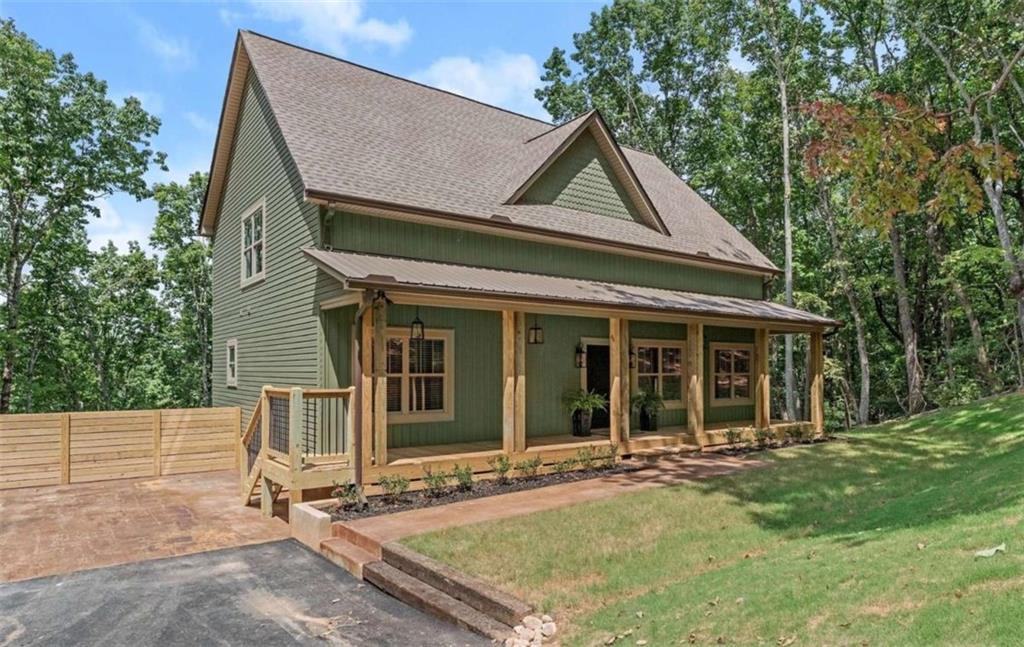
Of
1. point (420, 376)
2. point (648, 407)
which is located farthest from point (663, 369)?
point (420, 376)

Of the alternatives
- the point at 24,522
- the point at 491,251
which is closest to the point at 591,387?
the point at 491,251

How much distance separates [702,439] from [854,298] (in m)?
14.3

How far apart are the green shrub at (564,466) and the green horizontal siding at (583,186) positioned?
530cm

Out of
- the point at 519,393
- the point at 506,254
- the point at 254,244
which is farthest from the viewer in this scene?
the point at 254,244

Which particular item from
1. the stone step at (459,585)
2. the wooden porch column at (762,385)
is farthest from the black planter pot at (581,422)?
the stone step at (459,585)

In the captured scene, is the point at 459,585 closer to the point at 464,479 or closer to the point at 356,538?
the point at 356,538

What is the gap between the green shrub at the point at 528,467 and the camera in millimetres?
8948

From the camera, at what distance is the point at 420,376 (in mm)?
10094

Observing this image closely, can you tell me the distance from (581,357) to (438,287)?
194 inches

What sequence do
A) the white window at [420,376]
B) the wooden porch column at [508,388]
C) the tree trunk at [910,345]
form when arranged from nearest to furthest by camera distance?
1. the wooden porch column at [508,388]
2. the white window at [420,376]
3. the tree trunk at [910,345]

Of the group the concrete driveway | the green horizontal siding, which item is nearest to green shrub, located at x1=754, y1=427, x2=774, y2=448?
the green horizontal siding

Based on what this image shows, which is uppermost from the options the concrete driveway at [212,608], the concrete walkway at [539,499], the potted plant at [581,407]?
the potted plant at [581,407]

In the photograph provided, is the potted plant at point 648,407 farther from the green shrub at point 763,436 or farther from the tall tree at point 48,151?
the tall tree at point 48,151

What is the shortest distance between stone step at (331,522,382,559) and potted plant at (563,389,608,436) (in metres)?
5.73
